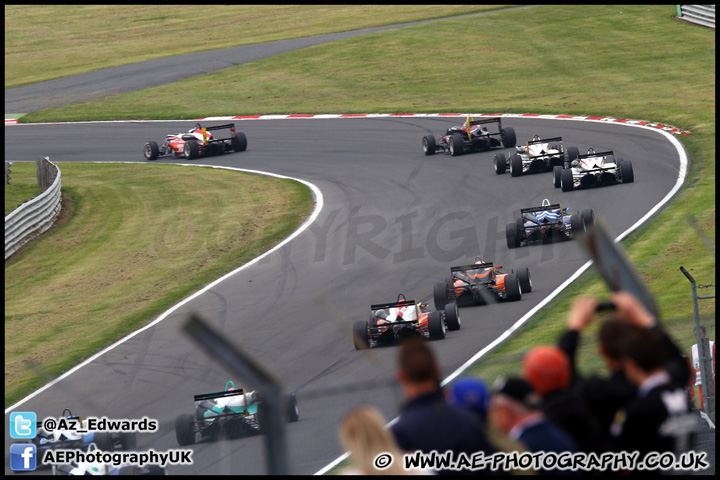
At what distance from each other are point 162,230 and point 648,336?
927 inches

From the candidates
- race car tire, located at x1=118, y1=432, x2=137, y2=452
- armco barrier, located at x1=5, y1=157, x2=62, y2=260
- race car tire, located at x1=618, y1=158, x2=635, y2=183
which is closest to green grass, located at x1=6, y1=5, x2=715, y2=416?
race car tire, located at x1=618, y1=158, x2=635, y2=183

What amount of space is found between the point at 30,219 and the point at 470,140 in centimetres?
1451

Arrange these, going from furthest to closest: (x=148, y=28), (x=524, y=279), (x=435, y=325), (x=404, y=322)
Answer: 1. (x=148, y=28)
2. (x=524, y=279)
3. (x=404, y=322)
4. (x=435, y=325)

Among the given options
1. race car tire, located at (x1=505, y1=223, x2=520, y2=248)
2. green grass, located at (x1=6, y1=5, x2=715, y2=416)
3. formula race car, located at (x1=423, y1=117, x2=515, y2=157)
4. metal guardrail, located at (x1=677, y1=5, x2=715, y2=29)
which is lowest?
race car tire, located at (x1=505, y1=223, x2=520, y2=248)

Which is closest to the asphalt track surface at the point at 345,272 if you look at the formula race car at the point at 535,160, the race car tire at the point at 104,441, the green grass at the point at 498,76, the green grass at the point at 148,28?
the formula race car at the point at 535,160

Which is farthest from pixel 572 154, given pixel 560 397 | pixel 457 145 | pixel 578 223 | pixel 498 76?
pixel 560 397

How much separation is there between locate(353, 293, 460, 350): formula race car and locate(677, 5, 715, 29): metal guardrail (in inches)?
1735

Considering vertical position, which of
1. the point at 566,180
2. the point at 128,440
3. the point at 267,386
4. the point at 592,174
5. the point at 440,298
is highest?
the point at 267,386

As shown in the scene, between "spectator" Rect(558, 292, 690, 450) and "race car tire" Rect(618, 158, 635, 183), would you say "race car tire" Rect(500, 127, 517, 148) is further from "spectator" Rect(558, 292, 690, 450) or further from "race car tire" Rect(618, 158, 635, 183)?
"spectator" Rect(558, 292, 690, 450)

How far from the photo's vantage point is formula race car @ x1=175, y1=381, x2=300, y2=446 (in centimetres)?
1253

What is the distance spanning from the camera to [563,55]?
53.4 meters

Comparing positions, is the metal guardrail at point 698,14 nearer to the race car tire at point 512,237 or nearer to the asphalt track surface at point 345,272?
the asphalt track surface at point 345,272

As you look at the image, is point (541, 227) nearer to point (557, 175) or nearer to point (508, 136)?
point (557, 175)

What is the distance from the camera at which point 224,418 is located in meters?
13.1
